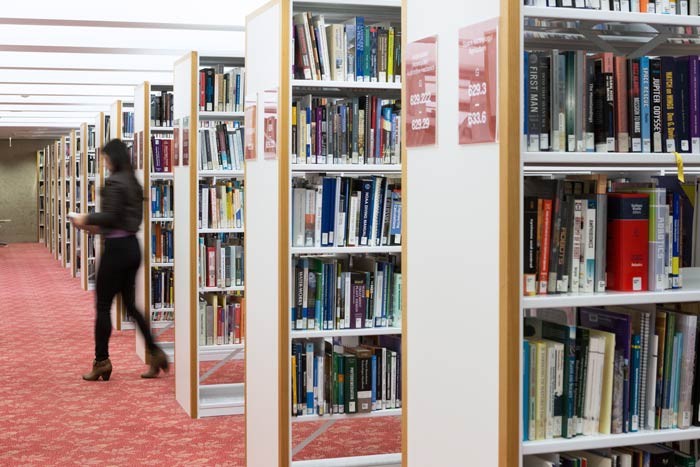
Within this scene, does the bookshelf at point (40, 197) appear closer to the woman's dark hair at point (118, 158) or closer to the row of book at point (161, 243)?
the row of book at point (161, 243)

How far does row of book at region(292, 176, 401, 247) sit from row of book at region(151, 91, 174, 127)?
11.7 ft

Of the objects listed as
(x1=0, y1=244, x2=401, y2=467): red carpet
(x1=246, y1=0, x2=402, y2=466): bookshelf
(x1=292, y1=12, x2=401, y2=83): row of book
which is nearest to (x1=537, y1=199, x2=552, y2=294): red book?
(x1=246, y1=0, x2=402, y2=466): bookshelf

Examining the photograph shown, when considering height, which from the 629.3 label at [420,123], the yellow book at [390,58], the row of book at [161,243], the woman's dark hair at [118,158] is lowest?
the row of book at [161,243]

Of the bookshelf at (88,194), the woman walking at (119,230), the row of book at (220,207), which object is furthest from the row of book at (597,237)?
the bookshelf at (88,194)

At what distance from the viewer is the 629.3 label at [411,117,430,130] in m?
2.89

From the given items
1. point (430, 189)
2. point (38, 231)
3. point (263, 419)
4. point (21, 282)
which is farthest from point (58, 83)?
point (38, 231)

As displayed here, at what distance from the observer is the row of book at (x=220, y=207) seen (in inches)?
258

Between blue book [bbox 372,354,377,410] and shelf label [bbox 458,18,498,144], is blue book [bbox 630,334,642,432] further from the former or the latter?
blue book [bbox 372,354,377,410]

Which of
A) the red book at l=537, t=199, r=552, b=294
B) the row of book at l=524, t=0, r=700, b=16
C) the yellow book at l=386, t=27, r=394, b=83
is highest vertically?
the yellow book at l=386, t=27, r=394, b=83

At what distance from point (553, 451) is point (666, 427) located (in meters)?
0.44

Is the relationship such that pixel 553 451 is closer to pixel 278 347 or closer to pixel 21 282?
pixel 278 347

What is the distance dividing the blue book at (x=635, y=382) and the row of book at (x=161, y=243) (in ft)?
19.8

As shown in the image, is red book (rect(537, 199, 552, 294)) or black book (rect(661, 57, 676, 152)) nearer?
red book (rect(537, 199, 552, 294))

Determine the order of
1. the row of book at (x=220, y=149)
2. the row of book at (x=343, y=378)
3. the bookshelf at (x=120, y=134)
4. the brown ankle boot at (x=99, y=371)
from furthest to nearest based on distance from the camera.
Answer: the bookshelf at (x=120, y=134), the brown ankle boot at (x=99, y=371), the row of book at (x=220, y=149), the row of book at (x=343, y=378)
